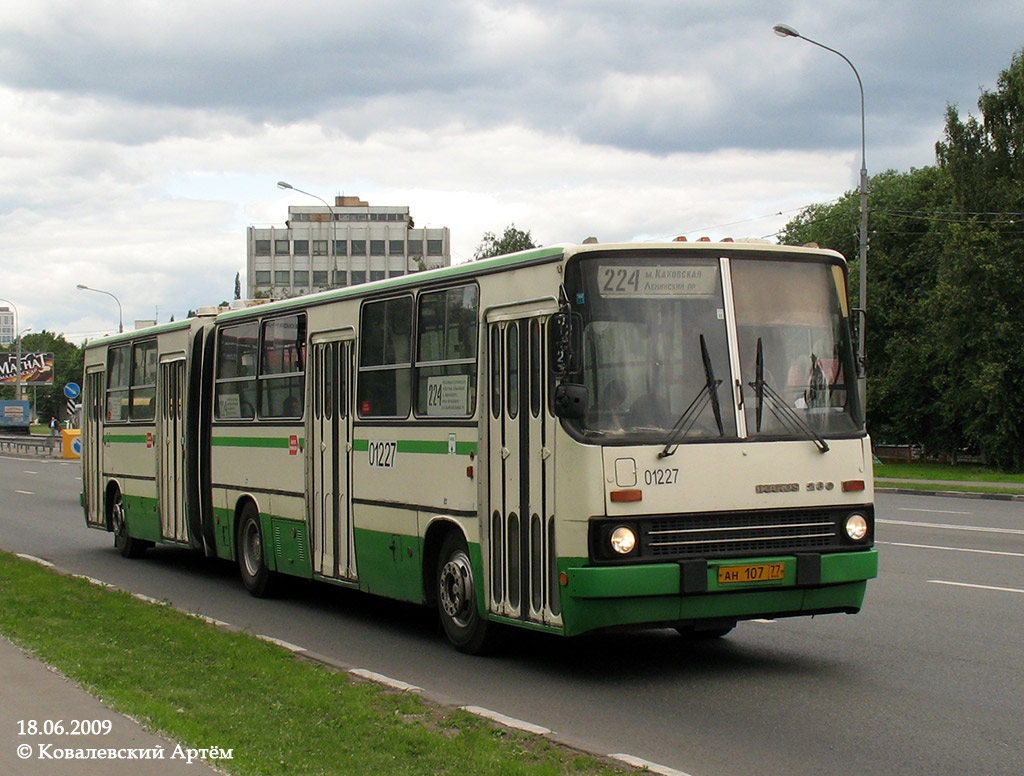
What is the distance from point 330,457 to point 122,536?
Answer: 7662 millimetres

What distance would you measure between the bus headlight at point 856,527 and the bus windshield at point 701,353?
0.59m

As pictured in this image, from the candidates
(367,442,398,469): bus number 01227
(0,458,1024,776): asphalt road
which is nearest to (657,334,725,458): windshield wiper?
(0,458,1024,776): asphalt road

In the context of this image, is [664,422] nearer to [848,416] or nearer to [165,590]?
[848,416]

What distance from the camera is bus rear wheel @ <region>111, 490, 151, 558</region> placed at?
19.0 m

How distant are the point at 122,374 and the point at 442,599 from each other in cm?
1017

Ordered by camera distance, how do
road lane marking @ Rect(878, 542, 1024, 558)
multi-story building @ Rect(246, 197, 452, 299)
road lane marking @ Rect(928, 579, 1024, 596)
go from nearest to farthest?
road lane marking @ Rect(928, 579, 1024, 596)
road lane marking @ Rect(878, 542, 1024, 558)
multi-story building @ Rect(246, 197, 452, 299)

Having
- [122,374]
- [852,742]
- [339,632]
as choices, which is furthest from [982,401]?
[852,742]

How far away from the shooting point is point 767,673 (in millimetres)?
9258

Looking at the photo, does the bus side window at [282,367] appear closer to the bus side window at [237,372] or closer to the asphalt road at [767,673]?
the bus side window at [237,372]

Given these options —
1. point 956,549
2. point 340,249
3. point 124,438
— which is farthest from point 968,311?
point 340,249

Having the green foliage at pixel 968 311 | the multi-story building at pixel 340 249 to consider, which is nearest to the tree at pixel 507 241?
the green foliage at pixel 968 311

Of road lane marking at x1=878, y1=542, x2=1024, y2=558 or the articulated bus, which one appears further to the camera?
road lane marking at x1=878, y1=542, x2=1024, y2=558

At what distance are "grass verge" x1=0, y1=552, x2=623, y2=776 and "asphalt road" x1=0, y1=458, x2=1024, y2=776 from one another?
0.61m

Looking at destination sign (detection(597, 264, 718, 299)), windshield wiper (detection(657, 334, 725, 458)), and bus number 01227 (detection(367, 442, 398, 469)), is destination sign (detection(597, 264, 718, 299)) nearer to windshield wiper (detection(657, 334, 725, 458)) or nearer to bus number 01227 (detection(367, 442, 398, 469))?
windshield wiper (detection(657, 334, 725, 458))
